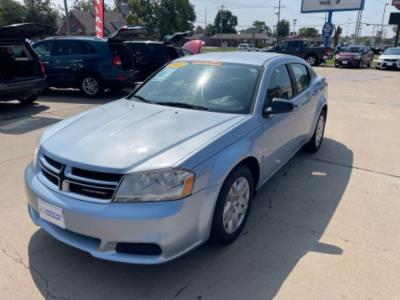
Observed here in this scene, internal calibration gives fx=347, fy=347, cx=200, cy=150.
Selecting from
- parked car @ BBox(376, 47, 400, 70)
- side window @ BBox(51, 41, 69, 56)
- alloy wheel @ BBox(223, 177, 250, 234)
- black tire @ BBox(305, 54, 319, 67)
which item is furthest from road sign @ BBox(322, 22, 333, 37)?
alloy wheel @ BBox(223, 177, 250, 234)

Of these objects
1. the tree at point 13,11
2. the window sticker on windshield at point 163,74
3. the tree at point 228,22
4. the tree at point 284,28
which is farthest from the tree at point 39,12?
the tree at point 284,28

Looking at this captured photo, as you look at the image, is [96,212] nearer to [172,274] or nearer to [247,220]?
[172,274]

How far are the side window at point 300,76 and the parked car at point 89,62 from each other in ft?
19.0

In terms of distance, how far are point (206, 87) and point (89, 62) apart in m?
7.03

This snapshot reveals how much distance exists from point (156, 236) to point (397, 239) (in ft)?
7.44

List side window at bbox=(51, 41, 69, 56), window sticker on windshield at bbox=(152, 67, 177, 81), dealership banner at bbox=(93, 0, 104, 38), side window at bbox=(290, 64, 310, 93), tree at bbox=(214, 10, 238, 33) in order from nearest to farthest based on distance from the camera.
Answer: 1. window sticker on windshield at bbox=(152, 67, 177, 81)
2. side window at bbox=(290, 64, 310, 93)
3. side window at bbox=(51, 41, 69, 56)
4. dealership banner at bbox=(93, 0, 104, 38)
5. tree at bbox=(214, 10, 238, 33)

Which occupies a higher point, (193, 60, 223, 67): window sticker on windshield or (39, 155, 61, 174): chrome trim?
(193, 60, 223, 67): window sticker on windshield

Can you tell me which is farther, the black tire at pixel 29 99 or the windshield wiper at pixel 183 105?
the black tire at pixel 29 99

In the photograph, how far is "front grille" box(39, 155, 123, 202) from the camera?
90.0 inches

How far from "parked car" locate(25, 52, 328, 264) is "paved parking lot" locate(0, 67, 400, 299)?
1.01 feet

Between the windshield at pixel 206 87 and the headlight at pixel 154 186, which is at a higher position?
the windshield at pixel 206 87

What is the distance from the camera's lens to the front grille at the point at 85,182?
7.50ft

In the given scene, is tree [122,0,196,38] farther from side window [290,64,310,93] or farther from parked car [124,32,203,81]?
side window [290,64,310,93]

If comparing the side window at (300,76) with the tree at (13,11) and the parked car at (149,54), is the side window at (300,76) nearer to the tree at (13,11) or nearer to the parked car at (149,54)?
the parked car at (149,54)
